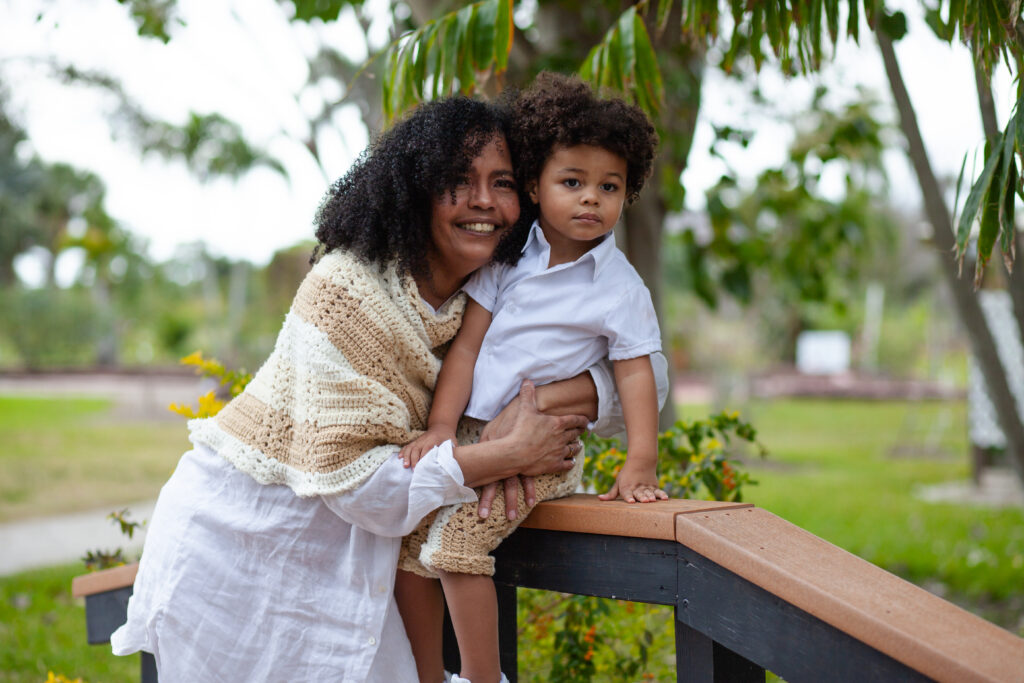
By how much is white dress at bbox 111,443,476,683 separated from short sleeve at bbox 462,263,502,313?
21.5 inches

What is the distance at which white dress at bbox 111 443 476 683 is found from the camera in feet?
6.66

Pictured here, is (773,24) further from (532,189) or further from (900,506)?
(900,506)

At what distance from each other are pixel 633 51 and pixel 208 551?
1.58 m

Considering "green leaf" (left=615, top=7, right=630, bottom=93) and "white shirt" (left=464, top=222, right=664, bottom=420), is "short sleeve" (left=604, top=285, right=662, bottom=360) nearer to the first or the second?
"white shirt" (left=464, top=222, right=664, bottom=420)

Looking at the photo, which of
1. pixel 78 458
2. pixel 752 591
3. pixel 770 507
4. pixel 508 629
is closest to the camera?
pixel 752 591

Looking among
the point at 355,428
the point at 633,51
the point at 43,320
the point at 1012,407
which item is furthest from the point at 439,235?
the point at 43,320

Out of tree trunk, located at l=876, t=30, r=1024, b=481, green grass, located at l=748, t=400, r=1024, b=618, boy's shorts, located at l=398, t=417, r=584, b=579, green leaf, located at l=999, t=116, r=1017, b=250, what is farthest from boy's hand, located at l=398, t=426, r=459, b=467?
green grass, located at l=748, t=400, r=1024, b=618

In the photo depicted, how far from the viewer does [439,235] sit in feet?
6.80

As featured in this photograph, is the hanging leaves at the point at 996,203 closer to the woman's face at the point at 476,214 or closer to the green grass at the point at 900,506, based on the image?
the woman's face at the point at 476,214

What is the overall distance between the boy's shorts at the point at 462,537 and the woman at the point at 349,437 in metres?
0.04

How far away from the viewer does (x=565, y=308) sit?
207 cm

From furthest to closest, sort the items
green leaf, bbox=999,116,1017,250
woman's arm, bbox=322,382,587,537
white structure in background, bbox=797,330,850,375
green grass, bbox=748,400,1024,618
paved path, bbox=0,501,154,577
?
white structure in background, bbox=797,330,850,375
paved path, bbox=0,501,154,577
green grass, bbox=748,400,1024,618
woman's arm, bbox=322,382,587,537
green leaf, bbox=999,116,1017,250

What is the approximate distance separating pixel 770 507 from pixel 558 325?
19.2 ft

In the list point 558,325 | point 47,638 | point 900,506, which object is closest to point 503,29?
point 558,325
